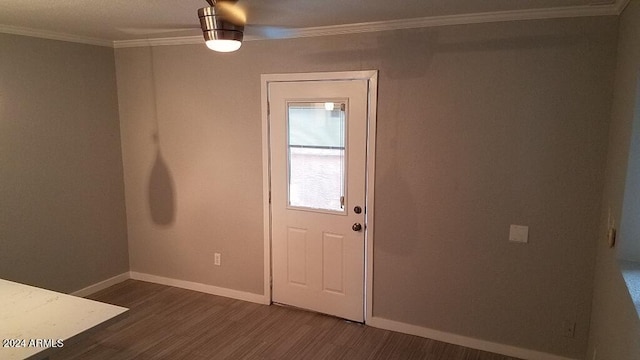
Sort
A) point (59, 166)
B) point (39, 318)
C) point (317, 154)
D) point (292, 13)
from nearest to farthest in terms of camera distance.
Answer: point (39, 318)
point (292, 13)
point (317, 154)
point (59, 166)

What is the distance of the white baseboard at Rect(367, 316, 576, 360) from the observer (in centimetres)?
312

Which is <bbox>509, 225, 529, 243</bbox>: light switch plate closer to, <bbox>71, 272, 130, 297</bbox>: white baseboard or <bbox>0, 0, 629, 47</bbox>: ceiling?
<bbox>0, 0, 629, 47</bbox>: ceiling

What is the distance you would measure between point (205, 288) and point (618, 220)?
347 cm

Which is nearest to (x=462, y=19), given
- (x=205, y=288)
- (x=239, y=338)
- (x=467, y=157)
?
(x=467, y=157)

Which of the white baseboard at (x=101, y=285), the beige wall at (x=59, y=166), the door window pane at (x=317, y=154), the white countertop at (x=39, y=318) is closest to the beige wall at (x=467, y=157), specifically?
the door window pane at (x=317, y=154)

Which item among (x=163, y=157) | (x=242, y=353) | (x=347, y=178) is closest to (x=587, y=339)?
(x=347, y=178)

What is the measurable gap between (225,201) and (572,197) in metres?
2.81

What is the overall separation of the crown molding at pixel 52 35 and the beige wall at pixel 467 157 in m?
0.74

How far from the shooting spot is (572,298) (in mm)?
2961

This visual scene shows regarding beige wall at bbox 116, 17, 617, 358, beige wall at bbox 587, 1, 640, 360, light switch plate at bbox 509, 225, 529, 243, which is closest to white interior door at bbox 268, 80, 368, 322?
beige wall at bbox 116, 17, 617, 358

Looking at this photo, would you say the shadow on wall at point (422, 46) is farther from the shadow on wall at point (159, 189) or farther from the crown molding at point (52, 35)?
the crown molding at point (52, 35)

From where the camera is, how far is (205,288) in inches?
169

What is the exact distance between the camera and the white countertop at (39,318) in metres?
1.65

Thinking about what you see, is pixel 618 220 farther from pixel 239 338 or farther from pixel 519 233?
pixel 239 338
